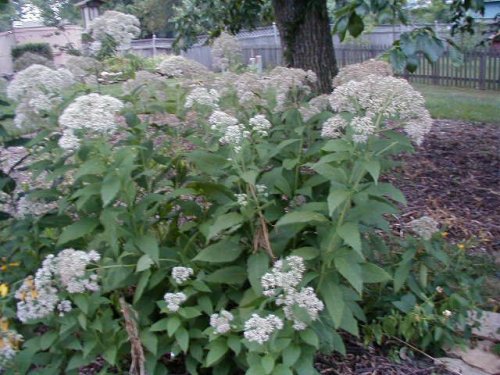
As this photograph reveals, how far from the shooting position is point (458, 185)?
20.8 ft

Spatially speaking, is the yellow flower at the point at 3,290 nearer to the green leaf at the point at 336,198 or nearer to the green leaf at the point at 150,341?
the green leaf at the point at 150,341

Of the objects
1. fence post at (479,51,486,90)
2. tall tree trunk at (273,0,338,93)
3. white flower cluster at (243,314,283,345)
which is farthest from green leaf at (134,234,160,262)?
fence post at (479,51,486,90)

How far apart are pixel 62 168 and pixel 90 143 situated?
0.26 meters

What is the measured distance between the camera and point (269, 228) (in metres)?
3.25

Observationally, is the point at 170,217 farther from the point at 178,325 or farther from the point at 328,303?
the point at 328,303

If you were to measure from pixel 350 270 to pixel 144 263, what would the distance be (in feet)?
3.08

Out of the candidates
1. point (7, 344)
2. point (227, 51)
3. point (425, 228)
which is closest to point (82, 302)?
point (7, 344)

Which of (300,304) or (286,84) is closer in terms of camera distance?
(300,304)

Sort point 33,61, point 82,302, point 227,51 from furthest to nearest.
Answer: point 33,61 < point 227,51 < point 82,302


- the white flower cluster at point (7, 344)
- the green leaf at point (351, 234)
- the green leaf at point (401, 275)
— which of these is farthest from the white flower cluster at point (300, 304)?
the white flower cluster at point (7, 344)

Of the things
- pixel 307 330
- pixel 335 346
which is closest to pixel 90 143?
pixel 307 330

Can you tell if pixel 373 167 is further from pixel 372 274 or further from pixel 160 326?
pixel 160 326

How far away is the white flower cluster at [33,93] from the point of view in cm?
317

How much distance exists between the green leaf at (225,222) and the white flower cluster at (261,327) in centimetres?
46
